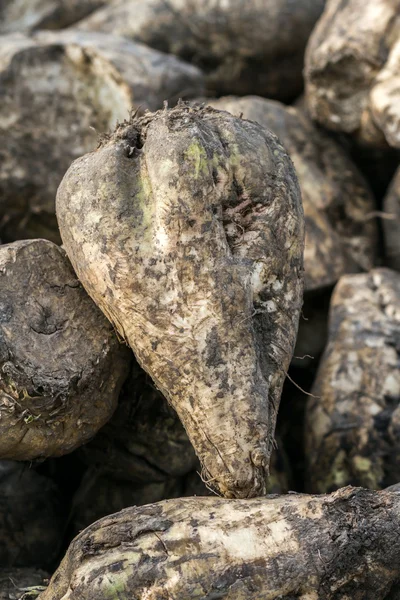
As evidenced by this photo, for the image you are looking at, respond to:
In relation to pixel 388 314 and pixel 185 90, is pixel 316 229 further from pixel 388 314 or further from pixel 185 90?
pixel 185 90

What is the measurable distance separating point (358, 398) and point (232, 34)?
181 centimetres

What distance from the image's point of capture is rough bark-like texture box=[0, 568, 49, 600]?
5.87ft

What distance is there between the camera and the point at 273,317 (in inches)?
69.3

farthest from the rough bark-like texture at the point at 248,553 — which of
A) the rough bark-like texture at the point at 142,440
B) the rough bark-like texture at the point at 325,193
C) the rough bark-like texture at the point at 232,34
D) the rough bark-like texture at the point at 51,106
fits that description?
the rough bark-like texture at the point at 232,34

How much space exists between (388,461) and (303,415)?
39cm

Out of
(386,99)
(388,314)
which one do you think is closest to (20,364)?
(388,314)

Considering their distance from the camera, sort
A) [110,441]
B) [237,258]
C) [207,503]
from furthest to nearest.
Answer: [110,441] → [237,258] → [207,503]

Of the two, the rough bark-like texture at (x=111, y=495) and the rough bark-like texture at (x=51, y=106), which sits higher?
the rough bark-like texture at (x=51, y=106)

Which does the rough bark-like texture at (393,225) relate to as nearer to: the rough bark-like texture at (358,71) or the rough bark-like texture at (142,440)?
the rough bark-like texture at (358,71)

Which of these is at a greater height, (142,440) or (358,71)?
(358,71)

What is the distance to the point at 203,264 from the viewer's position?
1.67 metres

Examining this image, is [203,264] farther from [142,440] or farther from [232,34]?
[232,34]

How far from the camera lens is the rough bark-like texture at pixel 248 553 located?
1468 mm

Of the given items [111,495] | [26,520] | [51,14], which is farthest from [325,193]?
[51,14]
